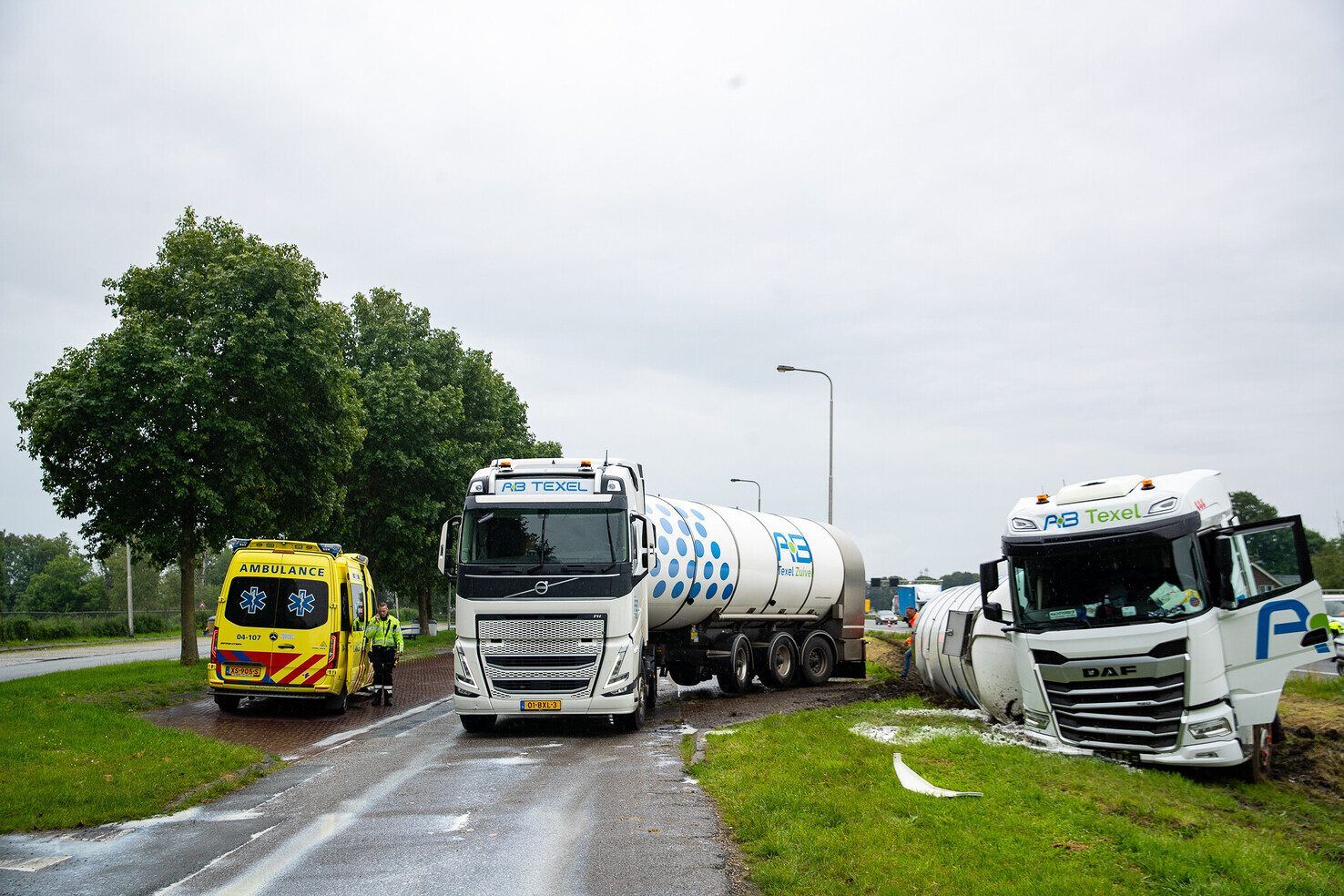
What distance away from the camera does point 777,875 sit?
7.09m

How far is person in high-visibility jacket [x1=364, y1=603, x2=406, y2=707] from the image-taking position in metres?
19.0

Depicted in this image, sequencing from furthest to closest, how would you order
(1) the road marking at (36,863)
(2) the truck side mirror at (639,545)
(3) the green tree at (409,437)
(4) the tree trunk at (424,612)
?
(4) the tree trunk at (424,612)
(3) the green tree at (409,437)
(2) the truck side mirror at (639,545)
(1) the road marking at (36,863)

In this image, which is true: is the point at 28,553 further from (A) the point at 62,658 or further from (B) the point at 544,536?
(B) the point at 544,536

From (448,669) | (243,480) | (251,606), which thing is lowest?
(448,669)

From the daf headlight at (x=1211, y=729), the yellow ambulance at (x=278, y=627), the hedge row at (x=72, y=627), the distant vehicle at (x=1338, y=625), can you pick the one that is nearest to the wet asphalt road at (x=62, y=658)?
the hedge row at (x=72, y=627)

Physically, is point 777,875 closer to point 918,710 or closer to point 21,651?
point 918,710

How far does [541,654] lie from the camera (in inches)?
570

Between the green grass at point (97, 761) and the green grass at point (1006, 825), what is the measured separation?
5.10 metres

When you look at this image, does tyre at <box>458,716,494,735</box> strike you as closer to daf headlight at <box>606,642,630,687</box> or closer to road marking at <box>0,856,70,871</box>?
daf headlight at <box>606,642,630,687</box>

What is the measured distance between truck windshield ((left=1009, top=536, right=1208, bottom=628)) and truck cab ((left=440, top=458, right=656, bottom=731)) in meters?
5.11

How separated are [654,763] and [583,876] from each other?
526 centimetres

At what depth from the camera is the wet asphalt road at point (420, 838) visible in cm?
710

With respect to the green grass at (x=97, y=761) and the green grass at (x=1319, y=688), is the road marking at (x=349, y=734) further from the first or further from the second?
the green grass at (x=1319, y=688)

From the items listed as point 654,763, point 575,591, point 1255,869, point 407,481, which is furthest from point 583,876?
point 407,481
